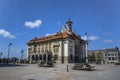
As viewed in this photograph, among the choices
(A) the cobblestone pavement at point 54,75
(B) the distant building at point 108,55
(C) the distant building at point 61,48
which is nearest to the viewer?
(A) the cobblestone pavement at point 54,75

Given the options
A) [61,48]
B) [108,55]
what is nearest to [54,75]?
[61,48]

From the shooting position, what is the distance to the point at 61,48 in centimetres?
8738

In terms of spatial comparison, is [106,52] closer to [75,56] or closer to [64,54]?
[75,56]

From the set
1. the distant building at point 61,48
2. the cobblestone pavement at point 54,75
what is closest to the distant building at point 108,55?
the distant building at point 61,48

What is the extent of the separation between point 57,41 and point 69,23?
17218mm

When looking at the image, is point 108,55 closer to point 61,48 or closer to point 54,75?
point 61,48

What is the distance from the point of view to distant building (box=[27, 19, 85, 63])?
8694 cm

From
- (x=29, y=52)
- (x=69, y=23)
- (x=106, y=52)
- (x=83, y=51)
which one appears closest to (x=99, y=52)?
(x=106, y=52)

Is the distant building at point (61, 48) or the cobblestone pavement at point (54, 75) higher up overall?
the distant building at point (61, 48)

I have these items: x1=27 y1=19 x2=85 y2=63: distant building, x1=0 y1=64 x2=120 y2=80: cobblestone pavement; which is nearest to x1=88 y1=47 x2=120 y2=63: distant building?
x1=27 y1=19 x2=85 y2=63: distant building

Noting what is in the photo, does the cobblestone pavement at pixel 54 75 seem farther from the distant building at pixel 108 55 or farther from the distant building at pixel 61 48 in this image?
the distant building at pixel 108 55

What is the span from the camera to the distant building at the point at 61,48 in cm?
8694

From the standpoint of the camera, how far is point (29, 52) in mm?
107688

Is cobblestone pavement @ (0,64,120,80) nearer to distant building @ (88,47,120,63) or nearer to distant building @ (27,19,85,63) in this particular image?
distant building @ (27,19,85,63)
